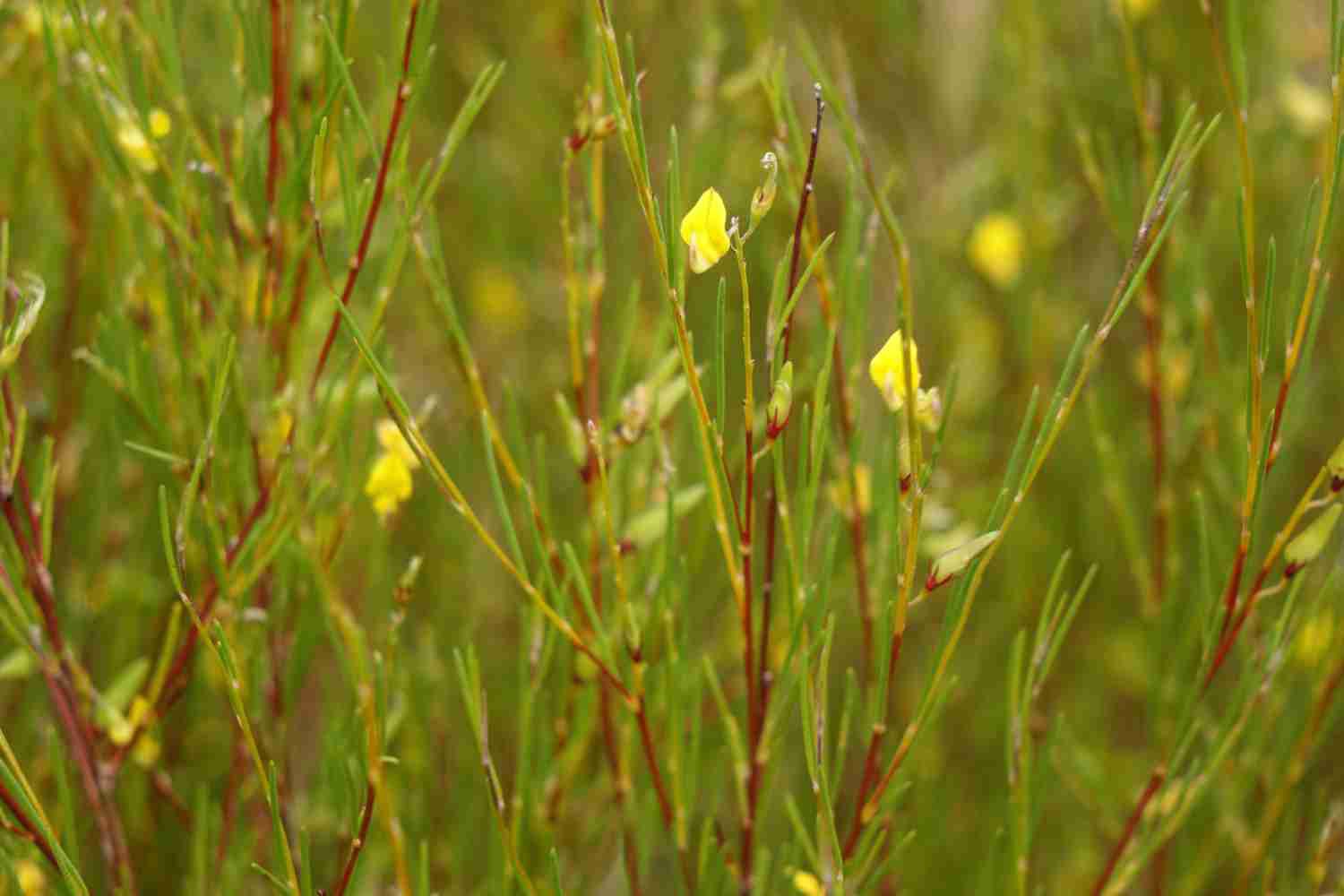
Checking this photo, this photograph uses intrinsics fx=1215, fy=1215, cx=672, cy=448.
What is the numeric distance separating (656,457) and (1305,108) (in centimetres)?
80

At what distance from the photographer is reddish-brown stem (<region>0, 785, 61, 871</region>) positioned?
1.82 feet

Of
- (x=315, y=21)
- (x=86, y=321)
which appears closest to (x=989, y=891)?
(x=315, y=21)

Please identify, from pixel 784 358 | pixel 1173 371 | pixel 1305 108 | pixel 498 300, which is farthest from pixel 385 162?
pixel 1305 108

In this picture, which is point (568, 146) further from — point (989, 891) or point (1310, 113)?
point (1310, 113)

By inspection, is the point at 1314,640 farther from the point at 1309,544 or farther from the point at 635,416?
the point at 635,416

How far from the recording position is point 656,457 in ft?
2.52

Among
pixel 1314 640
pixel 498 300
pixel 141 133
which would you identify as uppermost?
pixel 141 133

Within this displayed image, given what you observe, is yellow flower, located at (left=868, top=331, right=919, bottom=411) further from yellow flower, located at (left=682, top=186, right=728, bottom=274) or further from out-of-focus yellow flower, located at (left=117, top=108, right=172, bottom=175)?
out-of-focus yellow flower, located at (left=117, top=108, right=172, bottom=175)

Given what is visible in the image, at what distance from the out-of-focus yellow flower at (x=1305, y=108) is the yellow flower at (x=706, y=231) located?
2.89 feet

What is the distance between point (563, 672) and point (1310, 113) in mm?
910

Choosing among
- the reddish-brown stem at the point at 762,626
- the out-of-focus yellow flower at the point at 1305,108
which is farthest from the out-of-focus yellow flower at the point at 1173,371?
the reddish-brown stem at the point at 762,626

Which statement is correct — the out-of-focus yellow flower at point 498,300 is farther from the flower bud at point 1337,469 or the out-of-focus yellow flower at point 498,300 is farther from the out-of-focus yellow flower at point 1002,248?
the flower bud at point 1337,469

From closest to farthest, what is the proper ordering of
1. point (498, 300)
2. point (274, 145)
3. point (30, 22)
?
point (274, 145), point (30, 22), point (498, 300)

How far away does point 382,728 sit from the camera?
0.66m
